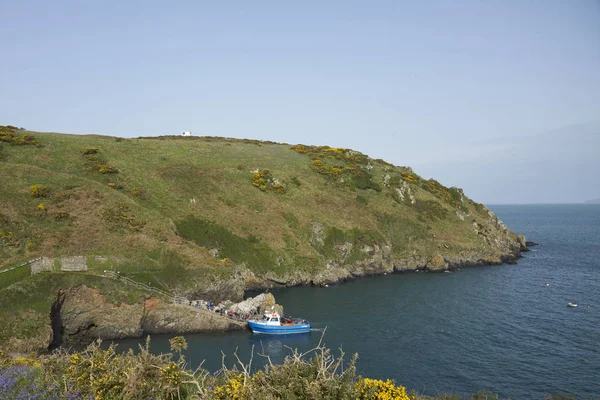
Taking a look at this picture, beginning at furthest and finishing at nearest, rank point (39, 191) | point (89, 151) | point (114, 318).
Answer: point (89, 151), point (39, 191), point (114, 318)

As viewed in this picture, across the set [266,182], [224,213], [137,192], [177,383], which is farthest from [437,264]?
[177,383]

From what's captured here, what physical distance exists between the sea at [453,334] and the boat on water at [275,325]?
1029mm

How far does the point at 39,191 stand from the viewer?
6594 centimetres

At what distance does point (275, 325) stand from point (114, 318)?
21744 millimetres

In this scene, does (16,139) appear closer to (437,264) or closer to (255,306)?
(255,306)

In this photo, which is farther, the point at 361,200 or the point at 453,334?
the point at 361,200

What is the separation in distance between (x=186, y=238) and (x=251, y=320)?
26.9 metres

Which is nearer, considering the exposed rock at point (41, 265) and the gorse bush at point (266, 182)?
the exposed rock at point (41, 265)

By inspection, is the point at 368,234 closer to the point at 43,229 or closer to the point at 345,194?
the point at 345,194

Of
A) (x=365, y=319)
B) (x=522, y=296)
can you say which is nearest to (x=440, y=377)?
(x=365, y=319)

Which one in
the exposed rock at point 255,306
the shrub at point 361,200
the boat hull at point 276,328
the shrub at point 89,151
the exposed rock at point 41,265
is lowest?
the boat hull at point 276,328

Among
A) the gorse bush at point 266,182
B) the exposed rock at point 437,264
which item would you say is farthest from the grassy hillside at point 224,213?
the exposed rock at point 437,264

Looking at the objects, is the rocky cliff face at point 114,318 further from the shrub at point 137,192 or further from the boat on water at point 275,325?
the shrub at point 137,192

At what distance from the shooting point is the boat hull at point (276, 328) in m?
56.4
